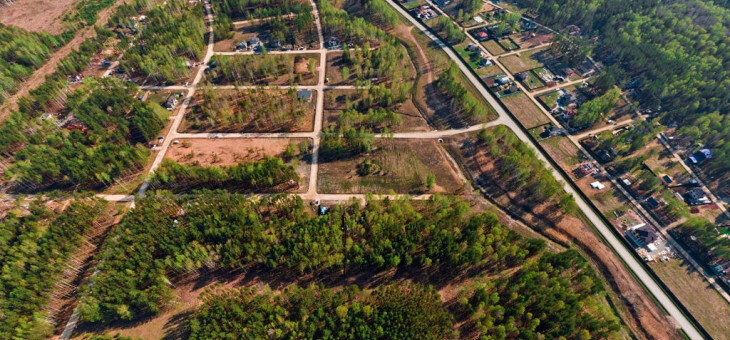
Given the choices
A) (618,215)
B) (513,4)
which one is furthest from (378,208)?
(513,4)

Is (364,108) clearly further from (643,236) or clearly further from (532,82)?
(643,236)

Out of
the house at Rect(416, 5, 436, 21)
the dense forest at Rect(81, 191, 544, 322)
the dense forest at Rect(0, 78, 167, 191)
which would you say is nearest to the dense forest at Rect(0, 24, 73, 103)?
the dense forest at Rect(0, 78, 167, 191)

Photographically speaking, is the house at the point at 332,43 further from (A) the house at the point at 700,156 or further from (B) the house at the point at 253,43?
(A) the house at the point at 700,156

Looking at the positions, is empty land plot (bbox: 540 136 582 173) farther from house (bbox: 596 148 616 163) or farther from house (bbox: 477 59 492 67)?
house (bbox: 477 59 492 67)

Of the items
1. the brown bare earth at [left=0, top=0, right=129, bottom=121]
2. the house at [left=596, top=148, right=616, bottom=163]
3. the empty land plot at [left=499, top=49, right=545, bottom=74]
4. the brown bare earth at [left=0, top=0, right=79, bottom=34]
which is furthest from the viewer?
the brown bare earth at [left=0, top=0, right=79, bottom=34]

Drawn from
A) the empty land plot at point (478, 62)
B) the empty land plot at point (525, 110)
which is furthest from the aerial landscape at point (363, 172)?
the empty land plot at point (478, 62)

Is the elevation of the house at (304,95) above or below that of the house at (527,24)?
below

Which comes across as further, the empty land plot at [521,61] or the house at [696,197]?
the empty land plot at [521,61]
